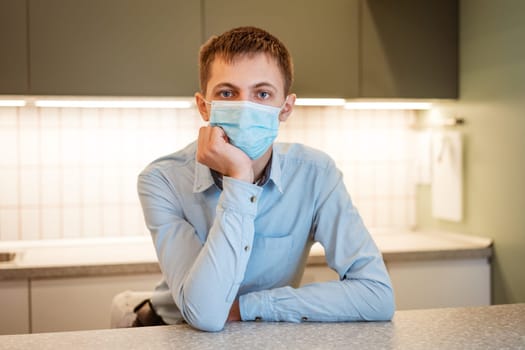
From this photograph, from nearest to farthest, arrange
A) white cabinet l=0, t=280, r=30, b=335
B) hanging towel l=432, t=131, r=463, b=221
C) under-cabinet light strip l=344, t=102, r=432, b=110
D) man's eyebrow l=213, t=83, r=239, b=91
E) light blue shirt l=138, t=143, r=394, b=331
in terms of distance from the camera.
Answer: light blue shirt l=138, t=143, r=394, b=331 < man's eyebrow l=213, t=83, r=239, b=91 < white cabinet l=0, t=280, r=30, b=335 < hanging towel l=432, t=131, r=463, b=221 < under-cabinet light strip l=344, t=102, r=432, b=110

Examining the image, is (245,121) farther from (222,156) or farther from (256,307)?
(256,307)

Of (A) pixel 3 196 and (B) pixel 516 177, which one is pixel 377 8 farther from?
(A) pixel 3 196

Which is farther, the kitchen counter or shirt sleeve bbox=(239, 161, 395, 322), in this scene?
the kitchen counter

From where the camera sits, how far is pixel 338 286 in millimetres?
1392

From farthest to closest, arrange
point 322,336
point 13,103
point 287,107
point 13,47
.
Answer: point 13,103, point 13,47, point 287,107, point 322,336

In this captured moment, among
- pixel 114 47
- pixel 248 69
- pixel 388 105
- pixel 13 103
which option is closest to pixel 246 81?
pixel 248 69

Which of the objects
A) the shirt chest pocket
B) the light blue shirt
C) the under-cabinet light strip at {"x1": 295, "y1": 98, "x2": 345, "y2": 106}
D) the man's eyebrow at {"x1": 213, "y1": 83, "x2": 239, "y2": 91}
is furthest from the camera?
the under-cabinet light strip at {"x1": 295, "y1": 98, "x2": 345, "y2": 106}

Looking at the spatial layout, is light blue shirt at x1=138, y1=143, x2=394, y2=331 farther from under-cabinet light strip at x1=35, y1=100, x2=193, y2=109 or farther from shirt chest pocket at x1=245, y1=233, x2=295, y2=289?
under-cabinet light strip at x1=35, y1=100, x2=193, y2=109

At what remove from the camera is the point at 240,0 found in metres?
2.62

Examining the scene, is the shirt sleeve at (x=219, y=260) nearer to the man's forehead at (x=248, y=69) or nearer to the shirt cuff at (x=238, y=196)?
the shirt cuff at (x=238, y=196)

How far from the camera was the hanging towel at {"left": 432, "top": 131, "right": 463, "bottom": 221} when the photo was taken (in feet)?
9.35

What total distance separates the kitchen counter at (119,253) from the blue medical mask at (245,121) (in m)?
1.10

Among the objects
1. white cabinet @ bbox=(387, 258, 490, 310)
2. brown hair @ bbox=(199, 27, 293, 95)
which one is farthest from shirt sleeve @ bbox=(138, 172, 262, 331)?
white cabinet @ bbox=(387, 258, 490, 310)

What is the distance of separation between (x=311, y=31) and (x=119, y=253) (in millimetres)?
1237
